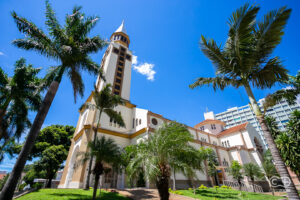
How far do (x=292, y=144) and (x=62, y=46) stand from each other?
2998 centimetres

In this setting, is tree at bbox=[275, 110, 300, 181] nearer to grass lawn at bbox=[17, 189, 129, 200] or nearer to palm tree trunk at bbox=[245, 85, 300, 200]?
palm tree trunk at bbox=[245, 85, 300, 200]

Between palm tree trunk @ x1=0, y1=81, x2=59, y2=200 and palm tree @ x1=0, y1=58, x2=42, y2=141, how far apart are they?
13.6 feet

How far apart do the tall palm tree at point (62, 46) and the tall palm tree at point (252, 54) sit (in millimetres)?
8339

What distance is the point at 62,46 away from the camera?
1006cm

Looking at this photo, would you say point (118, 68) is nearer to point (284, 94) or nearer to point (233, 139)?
point (284, 94)

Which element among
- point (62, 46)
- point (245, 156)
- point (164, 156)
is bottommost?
point (164, 156)

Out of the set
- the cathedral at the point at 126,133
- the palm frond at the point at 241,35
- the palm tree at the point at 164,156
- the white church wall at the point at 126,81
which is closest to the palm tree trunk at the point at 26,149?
the palm tree at the point at 164,156

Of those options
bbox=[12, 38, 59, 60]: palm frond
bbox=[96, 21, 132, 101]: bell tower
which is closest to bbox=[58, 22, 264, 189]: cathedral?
bbox=[96, 21, 132, 101]: bell tower

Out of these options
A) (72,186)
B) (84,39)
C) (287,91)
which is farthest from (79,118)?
(287,91)

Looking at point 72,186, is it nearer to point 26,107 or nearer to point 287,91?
point 26,107

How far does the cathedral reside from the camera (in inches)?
793

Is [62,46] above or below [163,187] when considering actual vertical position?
above

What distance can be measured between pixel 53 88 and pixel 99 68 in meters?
3.54

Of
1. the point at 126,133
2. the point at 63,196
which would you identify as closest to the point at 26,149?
the point at 63,196
